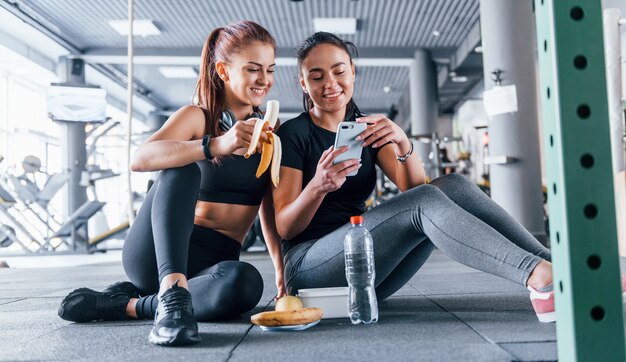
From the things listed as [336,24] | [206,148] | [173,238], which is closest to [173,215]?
[173,238]

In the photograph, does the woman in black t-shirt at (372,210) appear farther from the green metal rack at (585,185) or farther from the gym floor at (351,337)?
the green metal rack at (585,185)

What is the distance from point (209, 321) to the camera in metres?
1.94

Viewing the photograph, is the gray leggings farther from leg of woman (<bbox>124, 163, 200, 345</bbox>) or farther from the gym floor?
leg of woman (<bbox>124, 163, 200, 345</bbox>)

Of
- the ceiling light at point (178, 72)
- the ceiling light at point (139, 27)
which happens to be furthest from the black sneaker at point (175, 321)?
the ceiling light at point (178, 72)

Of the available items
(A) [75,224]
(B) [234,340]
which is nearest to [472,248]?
(B) [234,340]

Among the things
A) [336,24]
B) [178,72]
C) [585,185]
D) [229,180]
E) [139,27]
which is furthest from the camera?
[178,72]

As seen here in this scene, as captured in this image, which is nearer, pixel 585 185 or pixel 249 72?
pixel 585 185

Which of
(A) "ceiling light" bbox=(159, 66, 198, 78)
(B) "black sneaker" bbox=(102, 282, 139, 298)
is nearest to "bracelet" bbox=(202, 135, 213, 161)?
(B) "black sneaker" bbox=(102, 282, 139, 298)

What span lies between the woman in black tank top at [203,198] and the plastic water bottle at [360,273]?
0.30 metres

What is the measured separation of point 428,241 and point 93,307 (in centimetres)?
114

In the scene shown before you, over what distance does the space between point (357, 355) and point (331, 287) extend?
59 centimetres

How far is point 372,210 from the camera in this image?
1839mm

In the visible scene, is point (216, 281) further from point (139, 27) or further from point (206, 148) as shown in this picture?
point (139, 27)

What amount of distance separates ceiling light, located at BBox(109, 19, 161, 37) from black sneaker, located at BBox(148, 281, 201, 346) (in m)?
7.26
